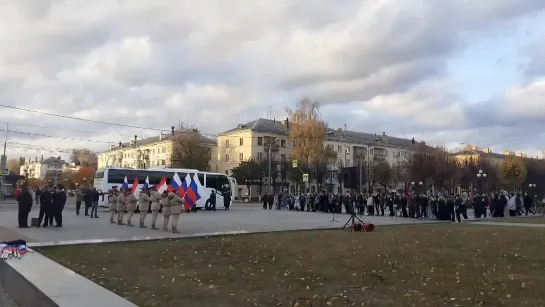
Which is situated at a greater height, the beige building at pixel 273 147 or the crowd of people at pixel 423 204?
the beige building at pixel 273 147

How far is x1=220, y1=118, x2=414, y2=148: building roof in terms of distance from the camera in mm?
98844

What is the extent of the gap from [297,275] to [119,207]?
1574cm

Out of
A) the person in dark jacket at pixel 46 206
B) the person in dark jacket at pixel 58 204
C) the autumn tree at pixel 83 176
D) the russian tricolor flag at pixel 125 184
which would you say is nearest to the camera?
the person in dark jacket at pixel 46 206

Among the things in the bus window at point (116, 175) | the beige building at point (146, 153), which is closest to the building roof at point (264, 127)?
the beige building at point (146, 153)

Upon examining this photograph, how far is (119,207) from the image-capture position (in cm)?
2375

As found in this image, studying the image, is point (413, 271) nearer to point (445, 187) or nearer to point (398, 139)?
point (445, 187)

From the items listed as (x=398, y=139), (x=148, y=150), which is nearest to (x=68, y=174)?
(x=148, y=150)

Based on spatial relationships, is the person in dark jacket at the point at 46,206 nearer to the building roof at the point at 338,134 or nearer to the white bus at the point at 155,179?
the white bus at the point at 155,179

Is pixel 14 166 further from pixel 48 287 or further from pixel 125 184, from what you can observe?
pixel 48 287

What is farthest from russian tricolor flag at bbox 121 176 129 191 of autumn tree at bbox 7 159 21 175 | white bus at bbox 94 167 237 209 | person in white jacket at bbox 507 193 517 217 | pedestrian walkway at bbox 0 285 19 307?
autumn tree at bbox 7 159 21 175

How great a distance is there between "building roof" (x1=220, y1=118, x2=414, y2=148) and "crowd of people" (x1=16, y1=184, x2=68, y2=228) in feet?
242

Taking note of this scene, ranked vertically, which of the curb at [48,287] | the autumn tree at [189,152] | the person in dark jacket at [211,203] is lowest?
the curb at [48,287]

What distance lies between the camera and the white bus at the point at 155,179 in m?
38.7

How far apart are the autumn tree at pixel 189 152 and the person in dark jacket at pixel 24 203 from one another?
57.7 meters
